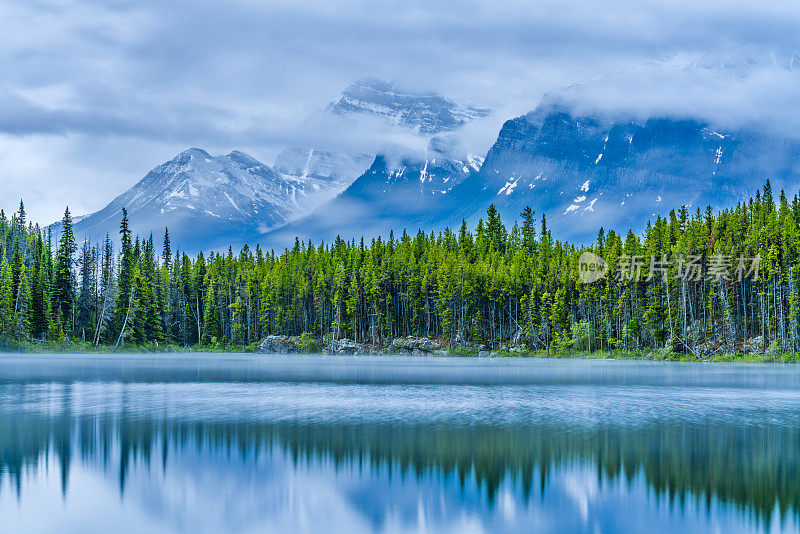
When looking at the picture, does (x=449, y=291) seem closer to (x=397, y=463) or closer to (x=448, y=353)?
(x=448, y=353)

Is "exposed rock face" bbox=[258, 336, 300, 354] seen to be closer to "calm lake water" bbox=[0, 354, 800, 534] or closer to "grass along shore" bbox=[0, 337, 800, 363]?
"grass along shore" bbox=[0, 337, 800, 363]

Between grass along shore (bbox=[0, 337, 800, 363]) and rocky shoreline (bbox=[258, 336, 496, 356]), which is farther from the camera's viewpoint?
rocky shoreline (bbox=[258, 336, 496, 356])

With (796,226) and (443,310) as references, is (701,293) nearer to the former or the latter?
(796,226)

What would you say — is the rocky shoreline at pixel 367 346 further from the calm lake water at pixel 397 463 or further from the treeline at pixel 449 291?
the calm lake water at pixel 397 463

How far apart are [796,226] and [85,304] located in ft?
330

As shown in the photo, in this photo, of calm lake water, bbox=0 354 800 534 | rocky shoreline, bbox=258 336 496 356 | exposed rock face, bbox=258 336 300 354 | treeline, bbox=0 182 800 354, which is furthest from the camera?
exposed rock face, bbox=258 336 300 354

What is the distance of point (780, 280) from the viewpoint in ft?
299

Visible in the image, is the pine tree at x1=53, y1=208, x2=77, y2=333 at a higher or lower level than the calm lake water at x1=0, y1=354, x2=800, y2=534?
higher

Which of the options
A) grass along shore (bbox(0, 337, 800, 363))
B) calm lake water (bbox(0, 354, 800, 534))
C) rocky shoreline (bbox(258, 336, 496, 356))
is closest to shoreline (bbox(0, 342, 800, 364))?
grass along shore (bbox(0, 337, 800, 363))

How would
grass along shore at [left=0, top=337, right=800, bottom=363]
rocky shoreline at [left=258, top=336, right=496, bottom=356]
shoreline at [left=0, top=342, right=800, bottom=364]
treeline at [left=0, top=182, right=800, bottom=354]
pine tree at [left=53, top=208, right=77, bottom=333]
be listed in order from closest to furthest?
1. grass along shore at [left=0, top=337, right=800, bottom=363]
2. shoreline at [left=0, top=342, right=800, bottom=364]
3. treeline at [left=0, top=182, right=800, bottom=354]
4. pine tree at [left=53, top=208, right=77, bottom=333]
5. rocky shoreline at [left=258, top=336, right=496, bottom=356]

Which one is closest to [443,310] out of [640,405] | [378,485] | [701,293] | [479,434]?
[701,293]

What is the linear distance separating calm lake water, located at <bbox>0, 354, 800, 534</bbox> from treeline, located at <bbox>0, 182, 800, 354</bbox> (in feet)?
194

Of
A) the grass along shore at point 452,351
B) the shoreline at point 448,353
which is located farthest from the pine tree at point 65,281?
the shoreline at point 448,353

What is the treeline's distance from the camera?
3903 inches
